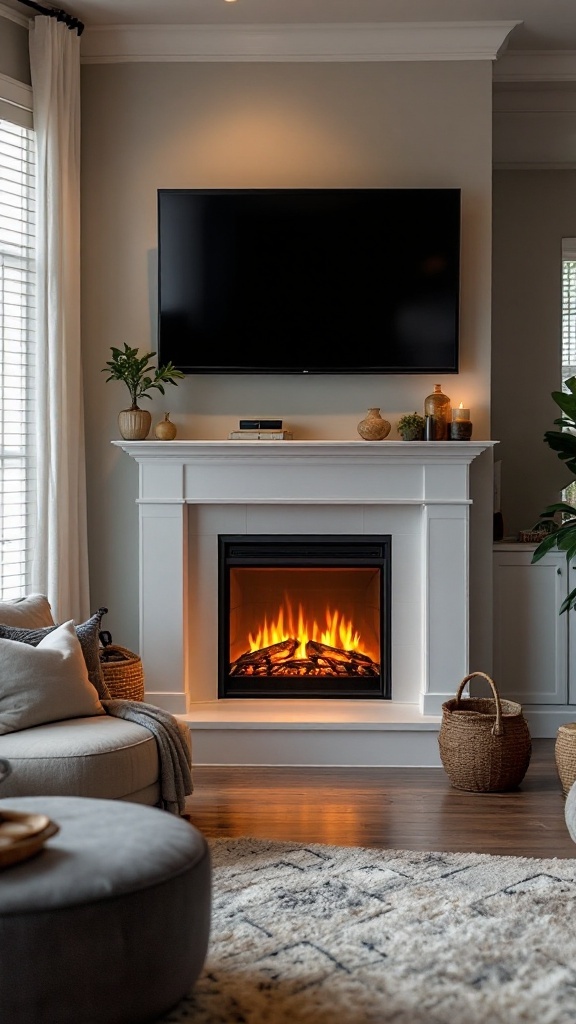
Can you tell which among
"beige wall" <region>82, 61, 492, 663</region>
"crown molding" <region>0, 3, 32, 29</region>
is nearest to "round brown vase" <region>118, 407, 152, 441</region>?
"beige wall" <region>82, 61, 492, 663</region>

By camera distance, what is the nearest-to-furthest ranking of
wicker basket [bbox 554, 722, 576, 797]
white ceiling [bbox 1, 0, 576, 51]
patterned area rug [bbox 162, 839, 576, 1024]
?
patterned area rug [bbox 162, 839, 576, 1024]
wicker basket [bbox 554, 722, 576, 797]
white ceiling [bbox 1, 0, 576, 51]

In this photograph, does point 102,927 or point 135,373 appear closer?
point 102,927

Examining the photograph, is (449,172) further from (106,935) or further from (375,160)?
(106,935)

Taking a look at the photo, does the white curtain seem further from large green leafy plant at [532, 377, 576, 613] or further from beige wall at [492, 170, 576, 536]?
beige wall at [492, 170, 576, 536]

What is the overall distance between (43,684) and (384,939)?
135cm

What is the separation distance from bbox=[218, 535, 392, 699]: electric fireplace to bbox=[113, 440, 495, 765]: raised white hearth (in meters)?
0.11

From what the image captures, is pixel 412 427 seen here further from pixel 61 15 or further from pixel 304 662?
pixel 61 15

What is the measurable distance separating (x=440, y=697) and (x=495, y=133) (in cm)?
297

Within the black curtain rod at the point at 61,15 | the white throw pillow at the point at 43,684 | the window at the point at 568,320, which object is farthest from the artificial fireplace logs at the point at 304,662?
the black curtain rod at the point at 61,15

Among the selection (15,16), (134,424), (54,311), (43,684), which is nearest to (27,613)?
(43,684)

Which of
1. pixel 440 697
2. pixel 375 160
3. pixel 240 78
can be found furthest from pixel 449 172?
pixel 440 697

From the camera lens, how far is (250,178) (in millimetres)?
4582

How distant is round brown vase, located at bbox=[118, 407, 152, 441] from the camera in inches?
175

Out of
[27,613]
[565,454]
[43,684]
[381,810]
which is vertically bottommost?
[381,810]
